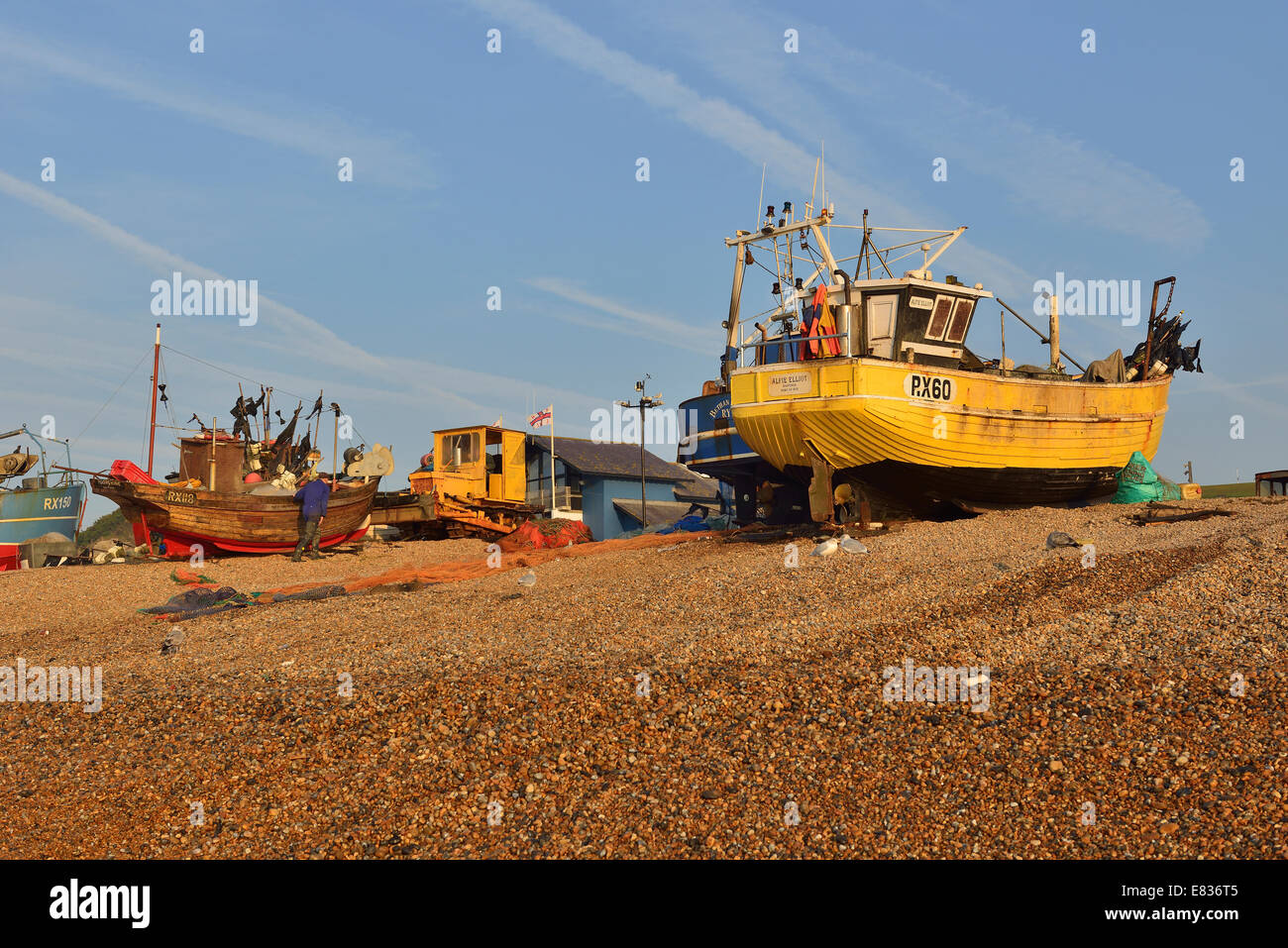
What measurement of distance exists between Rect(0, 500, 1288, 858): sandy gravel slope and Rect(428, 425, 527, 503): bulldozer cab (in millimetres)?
A: 19820

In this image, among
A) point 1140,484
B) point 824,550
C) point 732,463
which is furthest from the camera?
point 732,463

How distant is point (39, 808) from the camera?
5.82 m

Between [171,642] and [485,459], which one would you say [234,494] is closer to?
[485,459]

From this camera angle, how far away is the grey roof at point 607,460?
36812 millimetres

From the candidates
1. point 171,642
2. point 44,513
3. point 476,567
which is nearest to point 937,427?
point 476,567

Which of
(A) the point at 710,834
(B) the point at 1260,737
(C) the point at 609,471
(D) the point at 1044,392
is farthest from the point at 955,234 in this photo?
(C) the point at 609,471

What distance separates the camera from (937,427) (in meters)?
15.3

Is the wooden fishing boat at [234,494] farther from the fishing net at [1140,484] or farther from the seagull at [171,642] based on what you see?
the fishing net at [1140,484]

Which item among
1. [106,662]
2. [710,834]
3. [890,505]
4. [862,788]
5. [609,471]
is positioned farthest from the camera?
[609,471]

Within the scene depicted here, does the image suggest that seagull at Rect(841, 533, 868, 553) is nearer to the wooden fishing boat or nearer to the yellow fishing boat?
the yellow fishing boat

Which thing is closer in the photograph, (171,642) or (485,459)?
(171,642)

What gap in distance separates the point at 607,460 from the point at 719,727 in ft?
108
